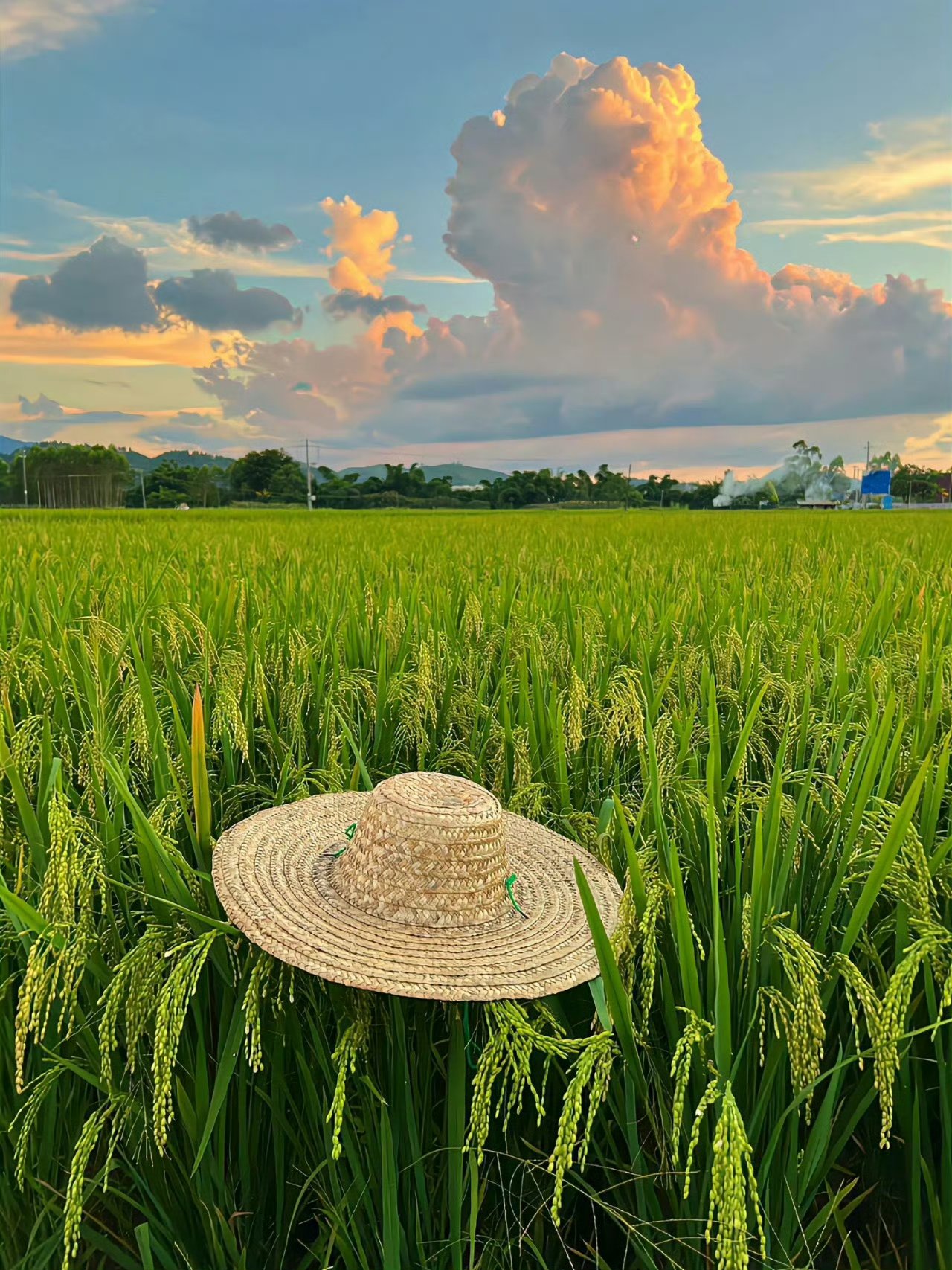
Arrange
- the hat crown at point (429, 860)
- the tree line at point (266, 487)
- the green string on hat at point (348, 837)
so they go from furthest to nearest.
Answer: the tree line at point (266, 487) < the green string on hat at point (348, 837) < the hat crown at point (429, 860)

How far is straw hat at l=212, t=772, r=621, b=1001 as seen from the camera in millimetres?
868

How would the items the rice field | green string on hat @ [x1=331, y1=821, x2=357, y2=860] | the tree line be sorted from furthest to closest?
the tree line
green string on hat @ [x1=331, y1=821, x2=357, y2=860]
the rice field

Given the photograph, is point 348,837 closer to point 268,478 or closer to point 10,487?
point 268,478

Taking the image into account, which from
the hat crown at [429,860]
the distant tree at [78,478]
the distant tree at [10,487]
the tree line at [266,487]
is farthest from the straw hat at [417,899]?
the distant tree at [10,487]

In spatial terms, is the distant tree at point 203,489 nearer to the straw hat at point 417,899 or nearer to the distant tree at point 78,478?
the distant tree at point 78,478

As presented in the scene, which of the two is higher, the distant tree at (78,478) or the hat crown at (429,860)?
the distant tree at (78,478)

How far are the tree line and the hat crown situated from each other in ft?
193

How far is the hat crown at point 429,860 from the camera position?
99 centimetres

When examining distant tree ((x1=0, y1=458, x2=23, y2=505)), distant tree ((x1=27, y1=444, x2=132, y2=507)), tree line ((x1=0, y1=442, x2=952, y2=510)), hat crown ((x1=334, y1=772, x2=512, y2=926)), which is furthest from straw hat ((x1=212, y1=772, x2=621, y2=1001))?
distant tree ((x1=0, y1=458, x2=23, y2=505))

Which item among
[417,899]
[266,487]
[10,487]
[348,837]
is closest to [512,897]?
[417,899]

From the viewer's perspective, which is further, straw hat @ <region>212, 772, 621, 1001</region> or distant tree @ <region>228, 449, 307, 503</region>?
distant tree @ <region>228, 449, 307, 503</region>

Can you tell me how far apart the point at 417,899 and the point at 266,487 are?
70.5 meters

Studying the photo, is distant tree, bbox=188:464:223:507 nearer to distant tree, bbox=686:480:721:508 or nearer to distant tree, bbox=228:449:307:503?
distant tree, bbox=228:449:307:503

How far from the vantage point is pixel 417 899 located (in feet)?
3.26
